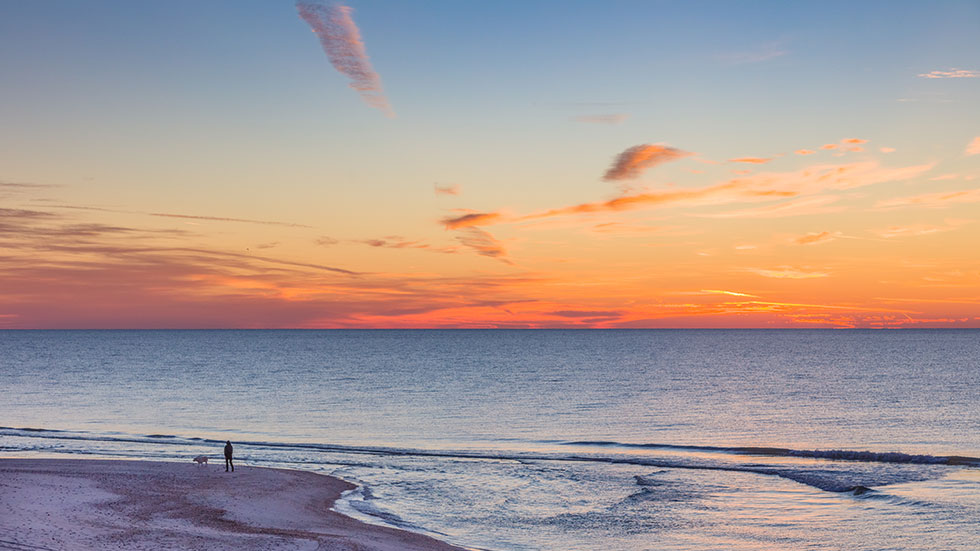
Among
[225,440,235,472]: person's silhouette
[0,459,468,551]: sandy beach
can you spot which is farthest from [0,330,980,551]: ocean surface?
[225,440,235,472]: person's silhouette

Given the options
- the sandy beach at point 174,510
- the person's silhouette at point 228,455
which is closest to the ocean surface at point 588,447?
the sandy beach at point 174,510

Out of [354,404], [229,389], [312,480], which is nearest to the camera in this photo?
[312,480]

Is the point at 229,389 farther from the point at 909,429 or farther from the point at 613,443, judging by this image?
the point at 909,429

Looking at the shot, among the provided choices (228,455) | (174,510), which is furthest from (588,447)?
(174,510)

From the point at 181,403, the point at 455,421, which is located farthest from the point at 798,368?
the point at 181,403

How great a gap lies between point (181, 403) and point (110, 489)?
45045mm

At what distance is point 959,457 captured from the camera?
4300cm

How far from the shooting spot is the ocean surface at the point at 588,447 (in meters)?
29.1

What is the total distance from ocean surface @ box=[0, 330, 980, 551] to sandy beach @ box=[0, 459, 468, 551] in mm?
2323

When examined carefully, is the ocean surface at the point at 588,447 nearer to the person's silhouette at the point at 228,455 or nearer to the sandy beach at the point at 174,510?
the sandy beach at the point at 174,510

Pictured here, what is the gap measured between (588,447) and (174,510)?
26.7m

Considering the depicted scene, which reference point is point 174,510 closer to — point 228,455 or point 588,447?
point 228,455

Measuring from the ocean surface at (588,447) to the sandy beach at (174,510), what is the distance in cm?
232

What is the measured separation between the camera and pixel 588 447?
4847 centimetres
